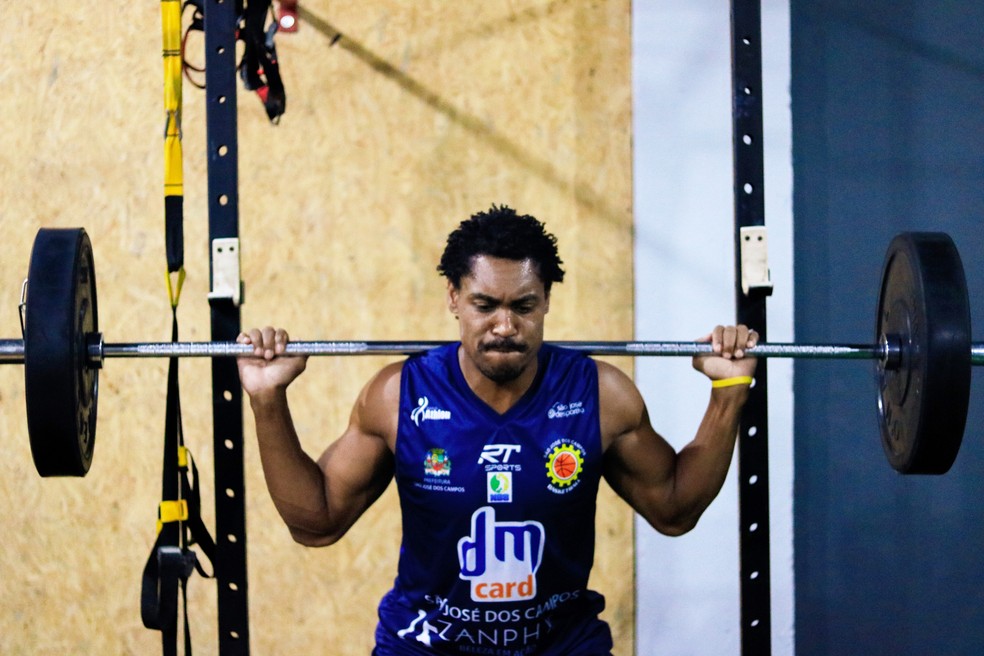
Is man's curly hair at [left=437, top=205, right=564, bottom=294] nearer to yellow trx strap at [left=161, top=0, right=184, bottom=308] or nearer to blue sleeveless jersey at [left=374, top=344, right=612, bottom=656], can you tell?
blue sleeveless jersey at [left=374, top=344, right=612, bottom=656]

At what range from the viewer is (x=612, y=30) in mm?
2973

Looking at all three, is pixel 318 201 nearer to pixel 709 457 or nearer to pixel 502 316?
pixel 502 316

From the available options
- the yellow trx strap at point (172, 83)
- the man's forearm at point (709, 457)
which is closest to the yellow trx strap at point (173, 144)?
the yellow trx strap at point (172, 83)

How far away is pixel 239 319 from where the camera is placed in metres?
2.20

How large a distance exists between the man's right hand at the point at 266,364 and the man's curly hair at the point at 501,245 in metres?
0.37

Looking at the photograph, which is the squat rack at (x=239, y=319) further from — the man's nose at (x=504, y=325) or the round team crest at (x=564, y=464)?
the man's nose at (x=504, y=325)

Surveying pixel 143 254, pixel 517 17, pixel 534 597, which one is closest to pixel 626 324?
pixel 517 17

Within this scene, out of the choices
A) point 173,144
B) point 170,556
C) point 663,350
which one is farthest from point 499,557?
point 173,144

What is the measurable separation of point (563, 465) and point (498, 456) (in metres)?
0.13

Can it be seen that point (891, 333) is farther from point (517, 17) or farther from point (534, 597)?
point (517, 17)

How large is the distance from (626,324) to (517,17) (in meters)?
0.93

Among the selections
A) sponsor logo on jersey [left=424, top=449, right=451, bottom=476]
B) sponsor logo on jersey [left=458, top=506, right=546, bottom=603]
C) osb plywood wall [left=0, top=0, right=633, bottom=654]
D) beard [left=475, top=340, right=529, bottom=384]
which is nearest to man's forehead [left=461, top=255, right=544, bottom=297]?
beard [left=475, top=340, right=529, bottom=384]

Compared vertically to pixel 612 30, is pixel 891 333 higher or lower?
lower

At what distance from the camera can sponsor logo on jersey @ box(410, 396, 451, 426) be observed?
2.14m
